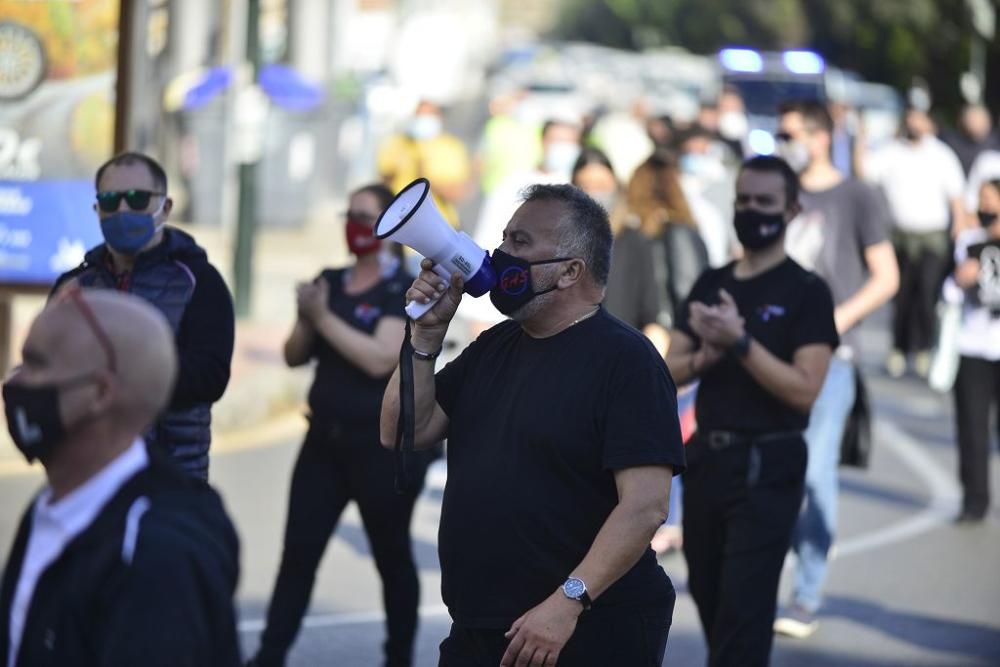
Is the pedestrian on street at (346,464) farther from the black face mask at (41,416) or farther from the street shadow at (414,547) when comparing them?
the black face mask at (41,416)

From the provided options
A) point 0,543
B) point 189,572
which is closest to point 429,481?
point 0,543

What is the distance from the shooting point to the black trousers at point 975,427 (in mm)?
10773

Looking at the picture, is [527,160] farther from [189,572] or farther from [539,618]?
[189,572]

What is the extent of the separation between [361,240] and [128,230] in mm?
1469

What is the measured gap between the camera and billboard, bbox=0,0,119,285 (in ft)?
37.4

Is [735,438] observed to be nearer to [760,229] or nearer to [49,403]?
[760,229]

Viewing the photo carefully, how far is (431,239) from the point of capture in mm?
4395

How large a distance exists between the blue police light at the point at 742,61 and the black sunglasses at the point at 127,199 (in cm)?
2741

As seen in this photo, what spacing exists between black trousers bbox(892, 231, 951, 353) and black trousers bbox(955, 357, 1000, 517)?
609cm

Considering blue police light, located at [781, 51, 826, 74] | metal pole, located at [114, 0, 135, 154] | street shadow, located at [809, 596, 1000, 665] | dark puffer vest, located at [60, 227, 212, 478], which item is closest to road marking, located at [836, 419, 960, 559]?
street shadow, located at [809, 596, 1000, 665]

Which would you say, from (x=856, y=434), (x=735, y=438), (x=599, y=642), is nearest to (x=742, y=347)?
(x=735, y=438)

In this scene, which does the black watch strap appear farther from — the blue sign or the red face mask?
→ the blue sign

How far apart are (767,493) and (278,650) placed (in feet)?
5.77

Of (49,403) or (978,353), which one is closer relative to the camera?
(49,403)
